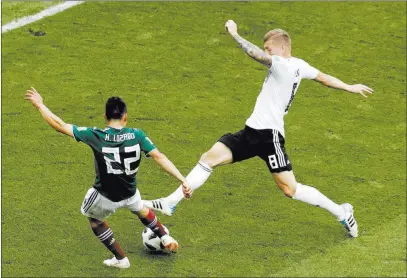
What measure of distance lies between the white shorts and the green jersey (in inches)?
5.1

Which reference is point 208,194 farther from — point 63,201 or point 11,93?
point 11,93

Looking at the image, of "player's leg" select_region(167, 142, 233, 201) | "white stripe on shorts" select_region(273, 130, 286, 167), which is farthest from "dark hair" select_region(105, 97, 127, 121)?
"white stripe on shorts" select_region(273, 130, 286, 167)

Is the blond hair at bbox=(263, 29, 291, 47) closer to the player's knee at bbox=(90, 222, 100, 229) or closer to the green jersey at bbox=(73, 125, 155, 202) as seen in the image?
the green jersey at bbox=(73, 125, 155, 202)

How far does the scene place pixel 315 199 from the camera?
960 centimetres

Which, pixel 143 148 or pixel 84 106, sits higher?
pixel 143 148

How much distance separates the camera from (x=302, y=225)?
9961 mm

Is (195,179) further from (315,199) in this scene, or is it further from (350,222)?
(350,222)

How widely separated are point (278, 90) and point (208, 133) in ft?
7.68

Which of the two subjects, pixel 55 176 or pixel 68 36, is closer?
pixel 55 176

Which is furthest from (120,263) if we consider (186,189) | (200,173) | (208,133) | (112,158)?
(208,133)

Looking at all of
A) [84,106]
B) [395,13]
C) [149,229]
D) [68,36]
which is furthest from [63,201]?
[395,13]

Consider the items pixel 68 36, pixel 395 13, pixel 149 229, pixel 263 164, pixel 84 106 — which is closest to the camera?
pixel 149 229

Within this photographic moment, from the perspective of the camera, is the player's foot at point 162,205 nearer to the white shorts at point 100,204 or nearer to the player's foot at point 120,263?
the white shorts at point 100,204

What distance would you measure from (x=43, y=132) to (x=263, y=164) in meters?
2.59
